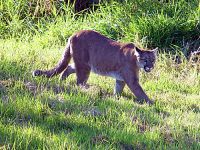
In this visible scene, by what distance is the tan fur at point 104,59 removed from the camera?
8.03 metres

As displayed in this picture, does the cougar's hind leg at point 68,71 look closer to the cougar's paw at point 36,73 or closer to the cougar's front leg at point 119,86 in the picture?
the cougar's paw at point 36,73

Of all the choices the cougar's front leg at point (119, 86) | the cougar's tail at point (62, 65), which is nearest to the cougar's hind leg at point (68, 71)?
the cougar's tail at point (62, 65)

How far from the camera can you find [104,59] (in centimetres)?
832

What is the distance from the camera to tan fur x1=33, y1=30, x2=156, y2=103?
803 centimetres

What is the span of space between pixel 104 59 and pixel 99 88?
560 mm

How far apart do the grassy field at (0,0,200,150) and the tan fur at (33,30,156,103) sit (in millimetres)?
236

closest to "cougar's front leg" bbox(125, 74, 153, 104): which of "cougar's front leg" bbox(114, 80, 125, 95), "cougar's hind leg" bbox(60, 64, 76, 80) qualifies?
"cougar's front leg" bbox(114, 80, 125, 95)

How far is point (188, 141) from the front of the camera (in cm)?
596

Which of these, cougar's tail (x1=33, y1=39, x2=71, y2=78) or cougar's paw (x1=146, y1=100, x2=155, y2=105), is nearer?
cougar's paw (x1=146, y1=100, x2=155, y2=105)

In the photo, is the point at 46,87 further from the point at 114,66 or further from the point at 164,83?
the point at 164,83

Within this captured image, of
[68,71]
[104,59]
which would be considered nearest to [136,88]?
[104,59]

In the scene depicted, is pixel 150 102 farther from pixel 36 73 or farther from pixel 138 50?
pixel 36 73

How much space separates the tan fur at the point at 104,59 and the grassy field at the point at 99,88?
0.78 feet

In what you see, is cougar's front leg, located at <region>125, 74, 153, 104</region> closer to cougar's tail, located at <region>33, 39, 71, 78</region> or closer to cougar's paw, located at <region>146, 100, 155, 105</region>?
cougar's paw, located at <region>146, 100, 155, 105</region>
